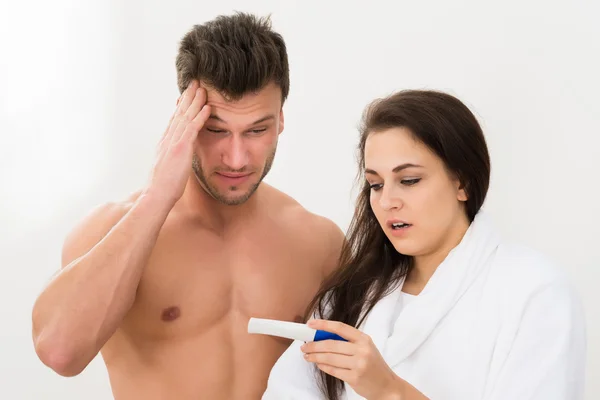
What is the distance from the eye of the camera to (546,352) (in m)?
1.81

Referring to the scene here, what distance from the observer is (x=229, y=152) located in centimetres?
211

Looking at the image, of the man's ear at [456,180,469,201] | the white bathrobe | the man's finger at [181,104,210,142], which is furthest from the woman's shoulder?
the man's finger at [181,104,210,142]

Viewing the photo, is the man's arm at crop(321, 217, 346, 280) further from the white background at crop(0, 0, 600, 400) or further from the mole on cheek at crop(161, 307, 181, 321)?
the white background at crop(0, 0, 600, 400)

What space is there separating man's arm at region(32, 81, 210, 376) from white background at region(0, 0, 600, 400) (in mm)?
1166

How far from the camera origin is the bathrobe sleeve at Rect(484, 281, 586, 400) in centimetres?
180

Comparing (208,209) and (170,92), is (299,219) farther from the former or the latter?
(170,92)

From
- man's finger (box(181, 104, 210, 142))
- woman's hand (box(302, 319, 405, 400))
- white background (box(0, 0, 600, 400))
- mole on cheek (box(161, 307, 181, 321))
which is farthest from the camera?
white background (box(0, 0, 600, 400))

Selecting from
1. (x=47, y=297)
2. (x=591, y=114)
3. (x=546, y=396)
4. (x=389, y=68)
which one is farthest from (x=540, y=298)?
(x=389, y=68)

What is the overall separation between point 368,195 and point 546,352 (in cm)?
56

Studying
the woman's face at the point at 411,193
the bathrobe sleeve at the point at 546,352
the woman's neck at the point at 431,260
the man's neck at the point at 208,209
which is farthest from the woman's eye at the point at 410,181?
the man's neck at the point at 208,209

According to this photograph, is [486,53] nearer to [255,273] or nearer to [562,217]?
[562,217]

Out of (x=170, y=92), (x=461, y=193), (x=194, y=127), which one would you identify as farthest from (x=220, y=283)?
(x=170, y=92)

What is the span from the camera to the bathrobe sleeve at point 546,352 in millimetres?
1797

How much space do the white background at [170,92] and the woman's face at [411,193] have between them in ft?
3.49
